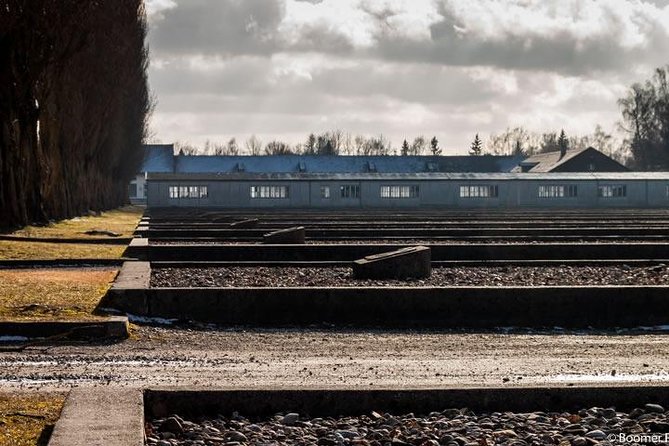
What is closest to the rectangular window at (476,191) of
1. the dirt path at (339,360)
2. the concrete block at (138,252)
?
the concrete block at (138,252)

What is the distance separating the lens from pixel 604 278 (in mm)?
17734

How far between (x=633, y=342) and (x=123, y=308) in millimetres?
5865

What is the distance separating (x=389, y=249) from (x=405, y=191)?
5321 centimetres

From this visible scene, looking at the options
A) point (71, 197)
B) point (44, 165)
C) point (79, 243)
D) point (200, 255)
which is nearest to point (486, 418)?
point (200, 255)

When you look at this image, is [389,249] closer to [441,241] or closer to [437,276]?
[437,276]

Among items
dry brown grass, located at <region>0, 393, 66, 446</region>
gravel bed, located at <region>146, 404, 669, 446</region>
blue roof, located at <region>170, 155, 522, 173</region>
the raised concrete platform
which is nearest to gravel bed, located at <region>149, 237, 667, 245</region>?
gravel bed, located at <region>146, 404, 669, 446</region>

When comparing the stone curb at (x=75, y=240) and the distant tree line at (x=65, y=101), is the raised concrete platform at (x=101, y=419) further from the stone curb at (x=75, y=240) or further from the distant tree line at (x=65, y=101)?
the distant tree line at (x=65, y=101)

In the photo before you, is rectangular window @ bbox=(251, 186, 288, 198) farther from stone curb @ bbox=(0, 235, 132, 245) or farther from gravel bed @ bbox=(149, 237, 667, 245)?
gravel bed @ bbox=(149, 237, 667, 245)

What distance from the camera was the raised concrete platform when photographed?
20.6 ft

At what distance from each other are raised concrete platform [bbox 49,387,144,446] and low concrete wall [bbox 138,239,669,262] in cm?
1536

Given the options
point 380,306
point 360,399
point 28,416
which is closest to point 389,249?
point 380,306

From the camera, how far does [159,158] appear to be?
123 meters

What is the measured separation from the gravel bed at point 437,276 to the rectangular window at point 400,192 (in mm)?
55341

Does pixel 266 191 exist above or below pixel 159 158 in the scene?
below
